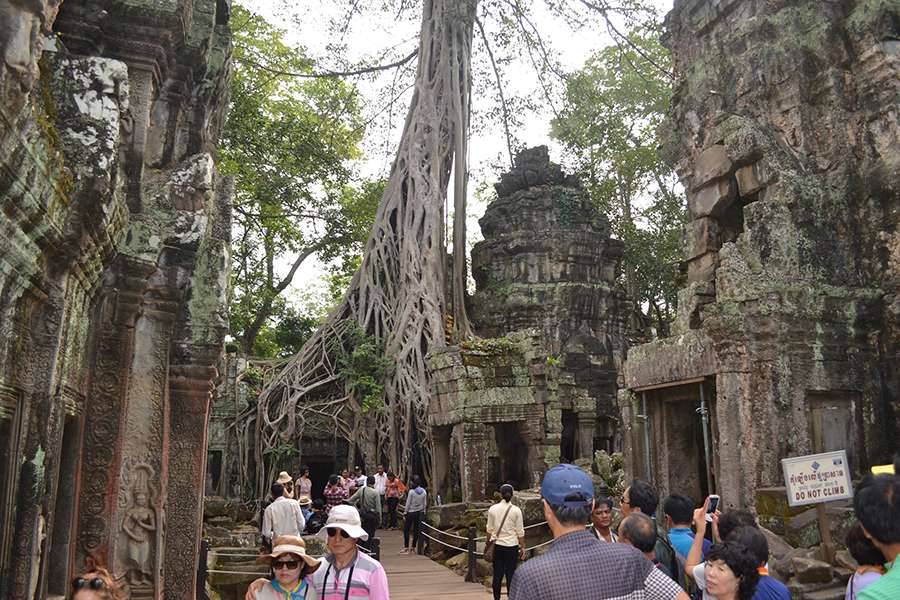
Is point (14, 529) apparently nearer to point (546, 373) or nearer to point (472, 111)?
point (546, 373)

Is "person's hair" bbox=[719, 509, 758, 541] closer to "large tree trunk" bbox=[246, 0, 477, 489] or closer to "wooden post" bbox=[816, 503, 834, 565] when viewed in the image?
"wooden post" bbox=[816, 503, 834, 565]

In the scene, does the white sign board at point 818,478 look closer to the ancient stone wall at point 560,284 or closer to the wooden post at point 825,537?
the wooden post at point 825,537

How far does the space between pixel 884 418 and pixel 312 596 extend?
21.3ft

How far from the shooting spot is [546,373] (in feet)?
40.8

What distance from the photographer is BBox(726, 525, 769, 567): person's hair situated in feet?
8.53

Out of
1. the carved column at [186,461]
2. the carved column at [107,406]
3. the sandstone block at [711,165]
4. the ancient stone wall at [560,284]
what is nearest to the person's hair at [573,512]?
the carved column at [107,406]

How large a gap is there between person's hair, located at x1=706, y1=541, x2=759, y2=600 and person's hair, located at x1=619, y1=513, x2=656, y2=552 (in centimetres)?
52

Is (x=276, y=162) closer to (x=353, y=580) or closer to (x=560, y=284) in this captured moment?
(x=560, y=284)

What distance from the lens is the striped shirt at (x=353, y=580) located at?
9.02 ft

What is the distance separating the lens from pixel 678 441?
8219 mm

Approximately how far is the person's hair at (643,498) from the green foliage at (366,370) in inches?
467

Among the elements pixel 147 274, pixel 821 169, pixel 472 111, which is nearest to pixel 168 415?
pixel 147 274

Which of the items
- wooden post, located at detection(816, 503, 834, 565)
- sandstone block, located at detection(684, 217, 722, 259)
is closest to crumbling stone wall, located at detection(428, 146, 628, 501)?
sandstone block, located at detection(684, 217, 722, 259)

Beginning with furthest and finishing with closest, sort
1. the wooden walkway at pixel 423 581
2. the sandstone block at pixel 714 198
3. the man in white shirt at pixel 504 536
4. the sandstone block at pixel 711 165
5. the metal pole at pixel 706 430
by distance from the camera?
the sandstone block at pixel 714 198, the sandstone block at pixel 711 165, the wooden walkway at pixel 423 581, the metal pole at pixel 706 430, the man in white shirt at pixel 504 536
